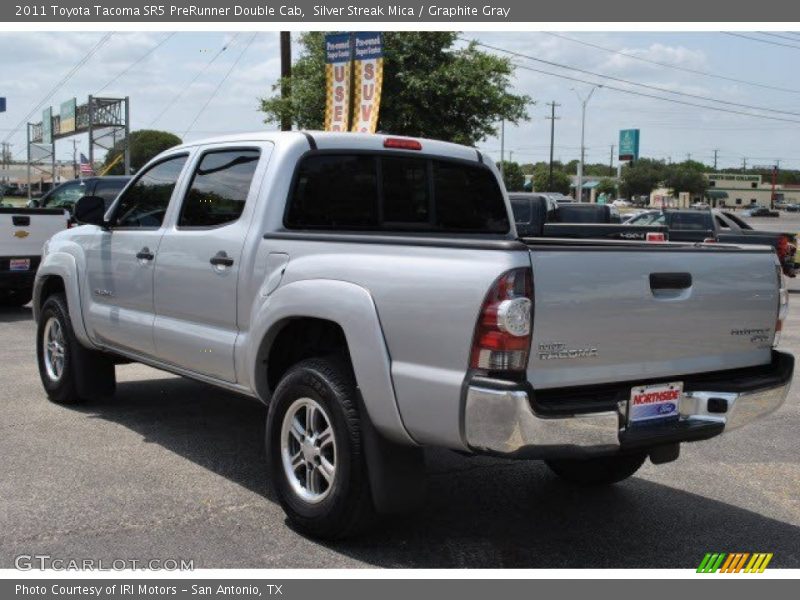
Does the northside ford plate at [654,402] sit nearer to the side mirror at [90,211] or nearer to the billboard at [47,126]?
the side mirror at [90,211]

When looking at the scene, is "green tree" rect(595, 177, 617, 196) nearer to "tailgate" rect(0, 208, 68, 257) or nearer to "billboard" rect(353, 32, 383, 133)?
"billboard" rect(353, 32, 383, 133)

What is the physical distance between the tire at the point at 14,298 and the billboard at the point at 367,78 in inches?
312

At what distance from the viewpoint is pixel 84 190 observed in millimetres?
16781

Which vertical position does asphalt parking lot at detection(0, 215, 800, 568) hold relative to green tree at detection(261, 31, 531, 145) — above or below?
below

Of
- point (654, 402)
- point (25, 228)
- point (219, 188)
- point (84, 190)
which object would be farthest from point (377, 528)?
point (84, 190)

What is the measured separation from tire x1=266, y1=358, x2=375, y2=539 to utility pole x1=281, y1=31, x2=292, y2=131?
19719mm

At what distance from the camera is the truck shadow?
455cm

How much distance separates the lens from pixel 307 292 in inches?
181

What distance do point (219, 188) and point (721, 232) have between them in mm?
15654

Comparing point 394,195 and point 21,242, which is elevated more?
point 394,195

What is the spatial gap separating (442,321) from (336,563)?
1280mm

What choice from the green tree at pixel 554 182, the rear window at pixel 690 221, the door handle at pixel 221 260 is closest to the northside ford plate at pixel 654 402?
the door handle at pixel 221 260

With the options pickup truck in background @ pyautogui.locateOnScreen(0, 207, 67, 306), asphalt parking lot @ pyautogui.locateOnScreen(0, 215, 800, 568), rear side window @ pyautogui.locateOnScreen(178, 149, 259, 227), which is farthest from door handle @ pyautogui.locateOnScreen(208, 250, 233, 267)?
pickup truck in background @ pyautogui.locateOnScreen(0, 207, 67, 306)

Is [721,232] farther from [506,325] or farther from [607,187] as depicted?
[607,187]
